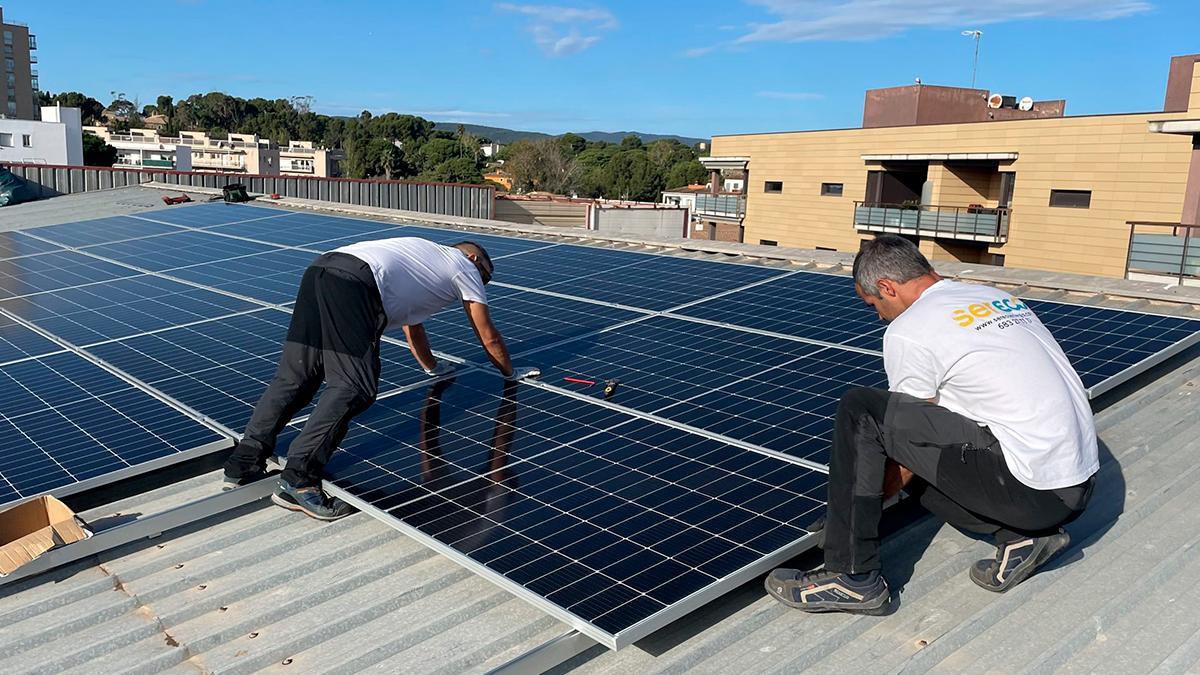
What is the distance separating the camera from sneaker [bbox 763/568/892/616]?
3824mm

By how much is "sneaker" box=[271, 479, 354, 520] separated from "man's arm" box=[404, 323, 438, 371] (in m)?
1.82

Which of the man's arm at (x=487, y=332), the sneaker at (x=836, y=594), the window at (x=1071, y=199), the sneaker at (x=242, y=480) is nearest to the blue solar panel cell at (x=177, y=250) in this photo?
the man's arm at (x=487, y=332)

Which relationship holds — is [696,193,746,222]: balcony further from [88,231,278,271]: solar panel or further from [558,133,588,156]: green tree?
[558,133,588,156]: green tree

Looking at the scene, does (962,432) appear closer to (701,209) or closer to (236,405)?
(236,405)

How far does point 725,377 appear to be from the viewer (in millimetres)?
6523

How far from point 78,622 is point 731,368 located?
14.5 ft

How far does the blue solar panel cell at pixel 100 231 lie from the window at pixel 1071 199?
32.7 meters

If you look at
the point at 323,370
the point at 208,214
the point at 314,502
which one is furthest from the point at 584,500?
the point at 208,214

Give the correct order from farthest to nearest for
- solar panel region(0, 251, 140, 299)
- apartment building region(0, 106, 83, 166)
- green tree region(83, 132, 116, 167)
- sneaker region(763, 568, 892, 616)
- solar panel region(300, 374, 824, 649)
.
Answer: green tree region(83, 132, 116, 167)
apartment building region(0, 106, 83, 166)
solar panel region(0, 251, 140, 299)
sneaker region(763, 568, 892, 616)
solar panel region(300, 374, 824, 649)

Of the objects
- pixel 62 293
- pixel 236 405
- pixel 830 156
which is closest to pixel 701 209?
pixel 830 156

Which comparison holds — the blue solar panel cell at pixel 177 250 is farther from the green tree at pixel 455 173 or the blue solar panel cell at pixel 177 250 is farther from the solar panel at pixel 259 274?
the green tree at pixel 455 173

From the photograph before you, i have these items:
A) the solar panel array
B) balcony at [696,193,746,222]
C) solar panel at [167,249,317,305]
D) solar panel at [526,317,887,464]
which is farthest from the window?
solar panel at [526,317,887,464]

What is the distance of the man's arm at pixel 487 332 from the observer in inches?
232

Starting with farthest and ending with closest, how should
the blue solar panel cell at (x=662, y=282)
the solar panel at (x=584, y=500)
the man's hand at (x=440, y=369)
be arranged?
the blue solar panel cell at (x=662, y=282), the man's hand at (x=440, y=369), the solar panel at (x=584, y=500)
